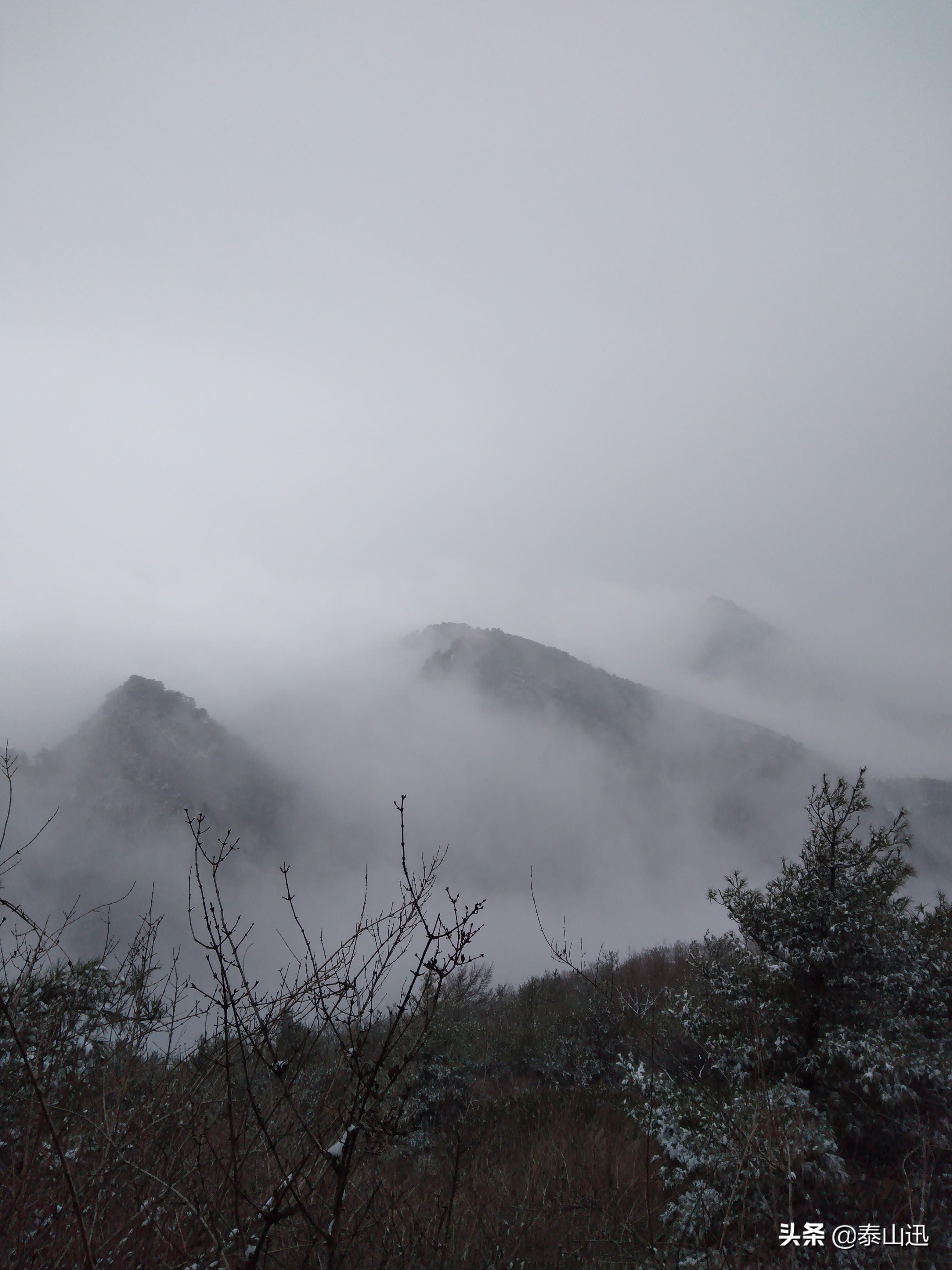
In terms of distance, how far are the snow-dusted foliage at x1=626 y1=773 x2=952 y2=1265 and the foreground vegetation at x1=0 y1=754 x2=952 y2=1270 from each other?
39 millimetres

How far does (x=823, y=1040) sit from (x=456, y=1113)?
503cm

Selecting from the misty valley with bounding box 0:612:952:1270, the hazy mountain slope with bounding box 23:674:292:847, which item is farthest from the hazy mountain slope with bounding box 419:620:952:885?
the misty valley with bounding box 0:612:952:1270

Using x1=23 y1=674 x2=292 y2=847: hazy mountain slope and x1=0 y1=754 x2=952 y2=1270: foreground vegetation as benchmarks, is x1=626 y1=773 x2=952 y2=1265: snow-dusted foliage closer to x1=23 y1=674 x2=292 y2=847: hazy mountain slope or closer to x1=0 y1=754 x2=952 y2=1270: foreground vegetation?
x1=0 y1=754 x2=952 y2=1270: foreground vegetation

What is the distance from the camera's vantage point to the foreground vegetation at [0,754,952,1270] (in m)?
3.11

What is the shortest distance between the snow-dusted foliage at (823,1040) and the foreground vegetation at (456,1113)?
0.13 feet

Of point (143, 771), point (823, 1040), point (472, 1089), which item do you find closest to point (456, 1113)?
point (823, 1040)

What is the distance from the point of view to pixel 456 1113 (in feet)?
27.5

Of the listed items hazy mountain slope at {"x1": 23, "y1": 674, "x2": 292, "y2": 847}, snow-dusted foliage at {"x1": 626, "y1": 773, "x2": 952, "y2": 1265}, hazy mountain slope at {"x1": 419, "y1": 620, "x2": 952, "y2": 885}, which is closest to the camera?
snow-dusted foliage at {"x1": 626, "y1": 773, "x2": 952, "y2": 1265}

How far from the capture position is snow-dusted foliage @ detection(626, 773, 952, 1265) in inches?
272

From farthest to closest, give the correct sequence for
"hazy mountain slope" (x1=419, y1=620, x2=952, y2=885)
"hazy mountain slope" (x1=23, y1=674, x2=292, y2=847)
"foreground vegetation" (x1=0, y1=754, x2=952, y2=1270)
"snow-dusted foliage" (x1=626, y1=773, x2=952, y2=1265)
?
"hazy mountain slope" (x1=419, y1=620, x2=952, y2=885), "hazy mountain slope" (x1=23, y1=674, x2=292, y2=847), "snow-dusted foliage" (x1=626, y1=773, x2=952, y2=1265), "foreground vegetation" (x1=0, y1=754, x2=952, y2=1270)

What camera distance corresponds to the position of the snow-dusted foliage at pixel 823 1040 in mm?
6902

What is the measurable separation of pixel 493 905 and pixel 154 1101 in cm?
16808

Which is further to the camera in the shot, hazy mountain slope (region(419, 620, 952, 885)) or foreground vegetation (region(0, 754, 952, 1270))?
hazy mountain slope (region(419, 620, 952, 885))

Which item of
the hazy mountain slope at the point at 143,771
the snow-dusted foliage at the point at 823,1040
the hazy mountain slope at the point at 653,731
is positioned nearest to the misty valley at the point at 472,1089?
the snow-dusted foliage at the point at 823,1040
